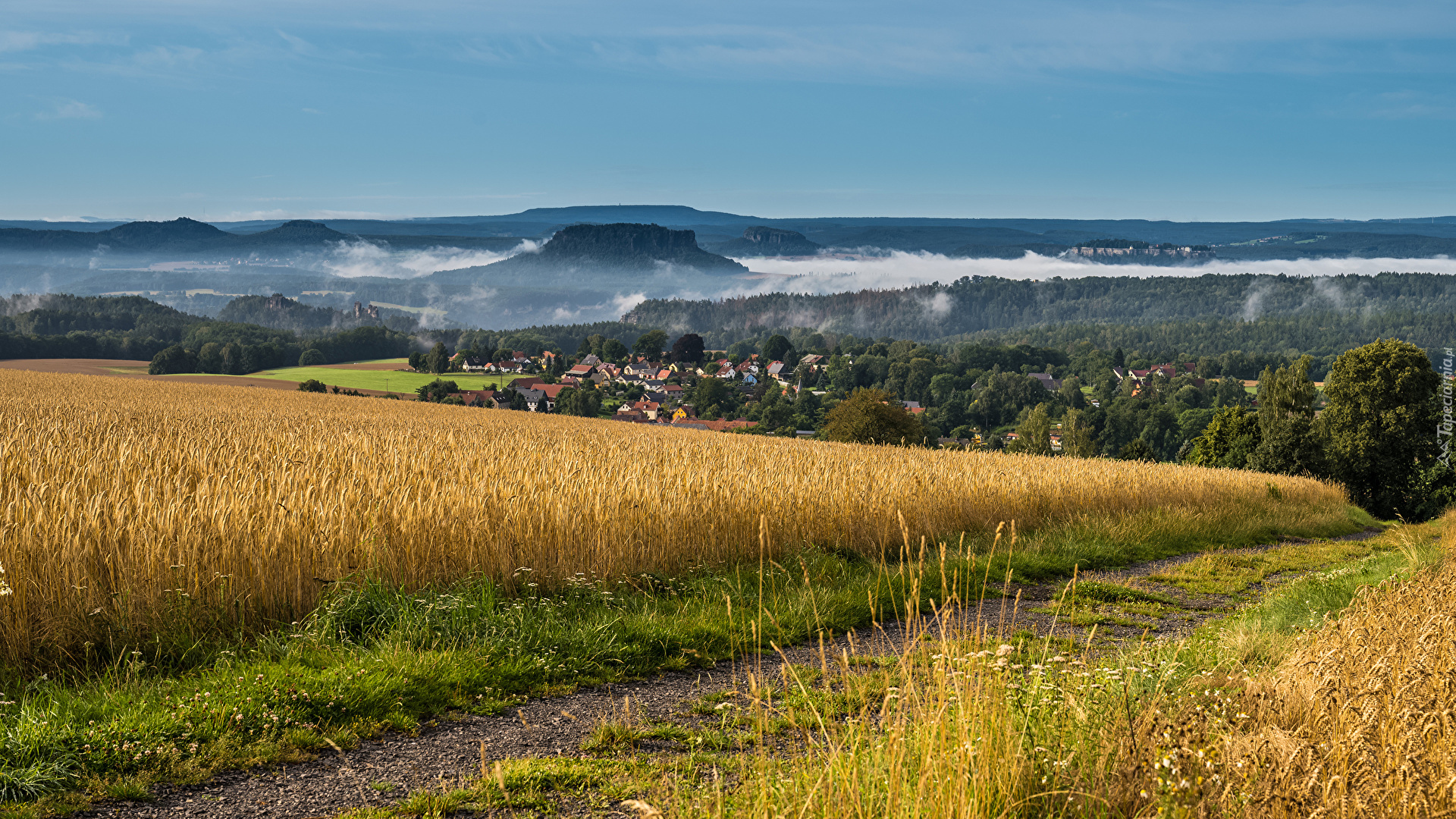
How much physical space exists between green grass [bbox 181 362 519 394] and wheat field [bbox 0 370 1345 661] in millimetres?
79062

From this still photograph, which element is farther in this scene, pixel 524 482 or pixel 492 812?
pixel 524 482

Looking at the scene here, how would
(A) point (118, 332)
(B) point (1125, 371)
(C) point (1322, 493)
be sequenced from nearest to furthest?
(C) point (1322, 493), (A) point (118, 332), (B) point (1125, 371)

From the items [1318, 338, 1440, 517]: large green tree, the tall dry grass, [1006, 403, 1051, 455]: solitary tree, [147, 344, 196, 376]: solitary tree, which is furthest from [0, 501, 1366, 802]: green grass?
[147, 344, 196, 376]: solitary tree

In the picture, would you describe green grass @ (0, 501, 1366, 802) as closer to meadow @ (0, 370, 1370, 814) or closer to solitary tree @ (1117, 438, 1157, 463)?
meadow @ (0, 370, 1370, 814)

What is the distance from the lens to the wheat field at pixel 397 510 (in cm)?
708

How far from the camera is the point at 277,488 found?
9.37 m

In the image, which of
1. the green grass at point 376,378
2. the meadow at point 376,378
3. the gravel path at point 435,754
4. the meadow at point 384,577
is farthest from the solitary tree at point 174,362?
the gravel path at point 435,754

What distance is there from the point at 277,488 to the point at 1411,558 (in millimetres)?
14471

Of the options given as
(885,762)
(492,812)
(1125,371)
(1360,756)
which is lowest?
(1125,371)

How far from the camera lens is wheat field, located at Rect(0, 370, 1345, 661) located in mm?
7082

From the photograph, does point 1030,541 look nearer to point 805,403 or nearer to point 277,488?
point 277,488

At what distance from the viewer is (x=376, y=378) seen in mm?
106500

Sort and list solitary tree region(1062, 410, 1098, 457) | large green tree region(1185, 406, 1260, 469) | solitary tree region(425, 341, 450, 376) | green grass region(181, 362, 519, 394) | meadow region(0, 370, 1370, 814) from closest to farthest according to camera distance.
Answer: meadow region(0, 370, 1370, 814)
large green tree region(1185, 406, 1260, 469)
solitary tree region(1062, 410, 1098, 457)
green grass region(181, 362, 519, 394)
solitary tree region(425, 341, 450, 376)

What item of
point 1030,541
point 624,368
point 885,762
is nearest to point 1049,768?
point 885,762
